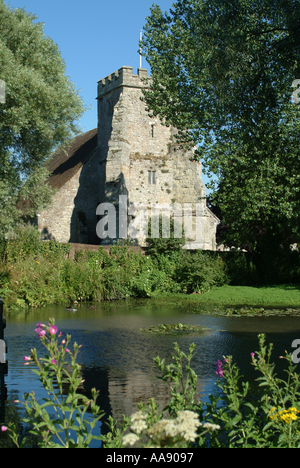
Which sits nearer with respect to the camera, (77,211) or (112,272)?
(112,272)

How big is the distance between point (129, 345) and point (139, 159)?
24.1m

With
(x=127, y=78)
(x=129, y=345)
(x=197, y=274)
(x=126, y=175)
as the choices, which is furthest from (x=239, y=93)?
(x=127, y=78)

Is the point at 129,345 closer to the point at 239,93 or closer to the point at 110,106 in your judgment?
the point at 239,93

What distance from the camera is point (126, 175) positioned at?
30250 mm

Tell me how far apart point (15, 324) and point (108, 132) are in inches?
932

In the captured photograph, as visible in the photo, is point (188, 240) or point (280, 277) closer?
point (280, 277)

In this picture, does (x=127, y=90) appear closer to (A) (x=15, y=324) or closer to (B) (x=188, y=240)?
(B) (x=188, y=240)

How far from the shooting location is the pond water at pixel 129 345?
4.85m

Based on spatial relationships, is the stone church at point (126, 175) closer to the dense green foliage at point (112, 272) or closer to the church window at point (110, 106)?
the church window at point (110, 106)

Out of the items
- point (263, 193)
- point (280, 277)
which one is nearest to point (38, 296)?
point (263, 193)

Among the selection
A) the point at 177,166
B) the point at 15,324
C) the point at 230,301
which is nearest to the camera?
the point at 15,324

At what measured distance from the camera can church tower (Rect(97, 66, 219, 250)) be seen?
1185 inches

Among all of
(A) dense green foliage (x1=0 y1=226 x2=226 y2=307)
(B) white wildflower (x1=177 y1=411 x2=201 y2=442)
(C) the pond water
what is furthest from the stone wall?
(B) white wildflower (x1=177 y1=411 x2=201 y2=442)

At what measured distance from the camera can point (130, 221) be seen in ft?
97.1
